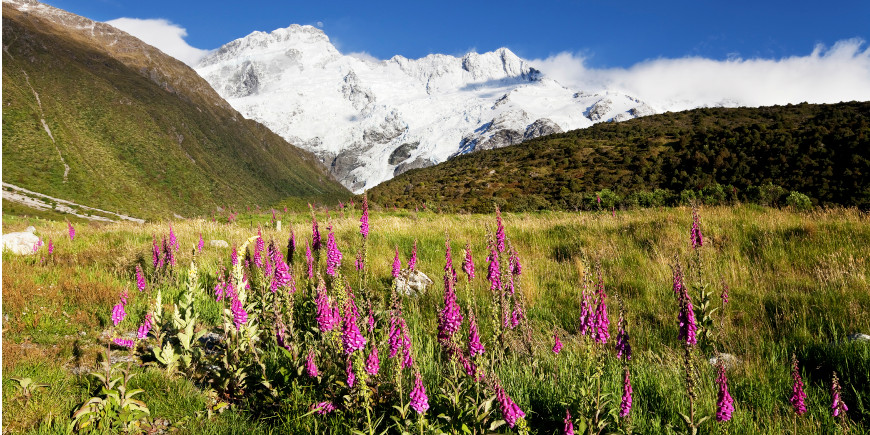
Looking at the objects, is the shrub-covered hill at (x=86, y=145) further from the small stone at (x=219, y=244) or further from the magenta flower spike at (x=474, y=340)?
the magenta flower spike at (x=474, y=340)

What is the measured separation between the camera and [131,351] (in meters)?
5.57

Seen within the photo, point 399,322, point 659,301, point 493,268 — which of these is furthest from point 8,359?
point 659,301

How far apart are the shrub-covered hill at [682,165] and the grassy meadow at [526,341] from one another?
1299 centimetres

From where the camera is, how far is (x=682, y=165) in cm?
3694

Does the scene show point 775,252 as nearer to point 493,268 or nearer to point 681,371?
point 681,371

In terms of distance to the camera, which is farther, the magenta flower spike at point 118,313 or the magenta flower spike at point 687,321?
the magenta flower spike at point 118,313

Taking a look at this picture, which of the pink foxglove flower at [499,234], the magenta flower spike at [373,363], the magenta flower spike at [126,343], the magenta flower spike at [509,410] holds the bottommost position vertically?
the magenta flower spike at [126,343]

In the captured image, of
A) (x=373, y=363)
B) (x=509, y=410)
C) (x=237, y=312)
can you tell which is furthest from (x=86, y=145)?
(x=509, y=410)

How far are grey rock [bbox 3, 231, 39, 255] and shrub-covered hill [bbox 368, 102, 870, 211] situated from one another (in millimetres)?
21797

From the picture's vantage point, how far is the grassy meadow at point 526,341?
A: 388 cm

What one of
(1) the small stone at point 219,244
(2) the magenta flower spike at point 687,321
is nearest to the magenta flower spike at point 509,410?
(2) the magenta flower spike at point 687,321

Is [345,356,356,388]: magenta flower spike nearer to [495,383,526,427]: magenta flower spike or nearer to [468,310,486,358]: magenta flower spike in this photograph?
[468,310,486,358]: magenta flower spike

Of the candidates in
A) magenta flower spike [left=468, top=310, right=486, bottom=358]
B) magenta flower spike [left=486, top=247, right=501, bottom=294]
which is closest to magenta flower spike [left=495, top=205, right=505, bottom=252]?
magenta flower spike [left=486, top=247, right=501, bottom=294]

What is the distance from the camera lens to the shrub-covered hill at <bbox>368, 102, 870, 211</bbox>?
26.4 meters
